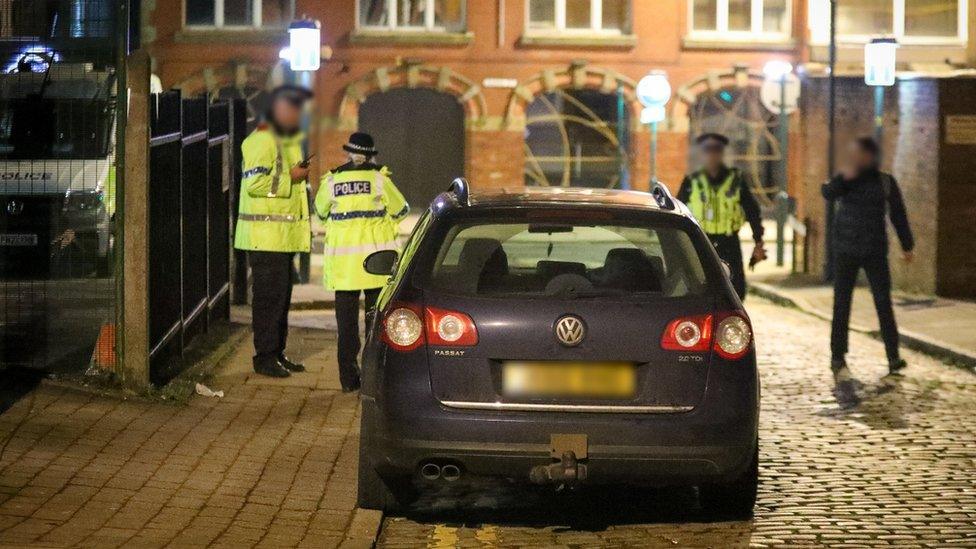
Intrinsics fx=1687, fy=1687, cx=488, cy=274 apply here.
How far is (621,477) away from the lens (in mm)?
7078

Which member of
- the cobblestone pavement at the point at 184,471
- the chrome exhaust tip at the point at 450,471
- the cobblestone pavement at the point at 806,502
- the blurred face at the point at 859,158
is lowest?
the cobblestone pavement at the point at 806,502

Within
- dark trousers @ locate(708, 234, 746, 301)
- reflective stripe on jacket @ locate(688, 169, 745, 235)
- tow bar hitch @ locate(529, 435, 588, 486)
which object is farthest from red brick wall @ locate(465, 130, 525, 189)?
tow bar hitch @ locate(529, 435, 588, 486)

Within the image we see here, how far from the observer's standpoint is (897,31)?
38.2 meters

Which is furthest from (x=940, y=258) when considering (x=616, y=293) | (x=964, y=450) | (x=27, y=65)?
(x=616, y=293)

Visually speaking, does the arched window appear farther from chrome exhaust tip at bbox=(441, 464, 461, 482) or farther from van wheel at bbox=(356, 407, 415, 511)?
chrome exhaust tip at bbox=(441, 464, 461, 482)

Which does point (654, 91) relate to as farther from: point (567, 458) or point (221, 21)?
point (567, 458)

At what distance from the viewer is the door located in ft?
126

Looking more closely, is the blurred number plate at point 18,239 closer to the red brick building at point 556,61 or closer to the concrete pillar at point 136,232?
the concrete pillar at point 136,232

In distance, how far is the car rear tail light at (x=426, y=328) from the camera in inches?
277

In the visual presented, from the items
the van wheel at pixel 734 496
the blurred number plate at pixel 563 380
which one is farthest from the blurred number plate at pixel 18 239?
the van wheel at pixel 734 496

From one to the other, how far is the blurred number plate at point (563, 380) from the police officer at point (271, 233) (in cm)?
350

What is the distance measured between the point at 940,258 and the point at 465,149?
19.5 m

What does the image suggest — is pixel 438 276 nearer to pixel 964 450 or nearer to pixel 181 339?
pixel 964 450

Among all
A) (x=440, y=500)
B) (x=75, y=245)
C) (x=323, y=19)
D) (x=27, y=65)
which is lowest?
(x=440, y=500)
